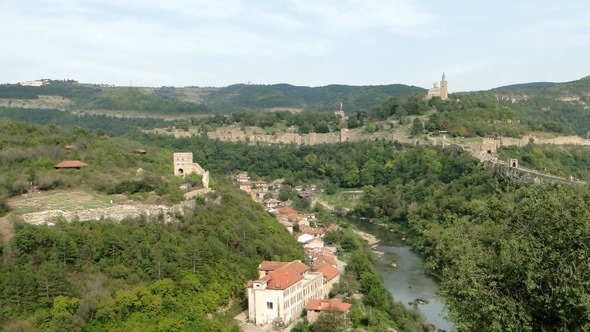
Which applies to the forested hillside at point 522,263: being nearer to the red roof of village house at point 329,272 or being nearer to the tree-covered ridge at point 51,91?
the red roof of village house at point 329,272

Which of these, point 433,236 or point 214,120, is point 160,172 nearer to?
point 433,236

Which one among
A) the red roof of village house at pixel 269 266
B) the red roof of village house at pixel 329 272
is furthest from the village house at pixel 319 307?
the red roof of village house at pixel 329 272

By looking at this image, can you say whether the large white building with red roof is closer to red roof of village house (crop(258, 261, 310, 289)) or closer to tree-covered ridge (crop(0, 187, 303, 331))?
red roof of village house (crop(258, 261, 310, 289))

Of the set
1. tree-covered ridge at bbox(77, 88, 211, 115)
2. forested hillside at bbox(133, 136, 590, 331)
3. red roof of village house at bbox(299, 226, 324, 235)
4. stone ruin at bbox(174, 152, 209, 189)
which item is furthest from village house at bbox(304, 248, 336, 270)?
tree-covered ridge at bbox(77, 88, 211, 115)

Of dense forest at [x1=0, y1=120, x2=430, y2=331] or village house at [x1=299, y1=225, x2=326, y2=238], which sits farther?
village house at [x1=299, y1=225, x2=326, y2=238]

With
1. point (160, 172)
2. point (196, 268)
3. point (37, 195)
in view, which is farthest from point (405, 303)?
point (37, 195)

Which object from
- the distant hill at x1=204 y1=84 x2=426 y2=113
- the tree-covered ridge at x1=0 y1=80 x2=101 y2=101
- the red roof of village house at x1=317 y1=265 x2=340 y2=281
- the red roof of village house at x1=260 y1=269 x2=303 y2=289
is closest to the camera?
the red roof of village house at x1=260 y1=269 x2=303 y2=289
